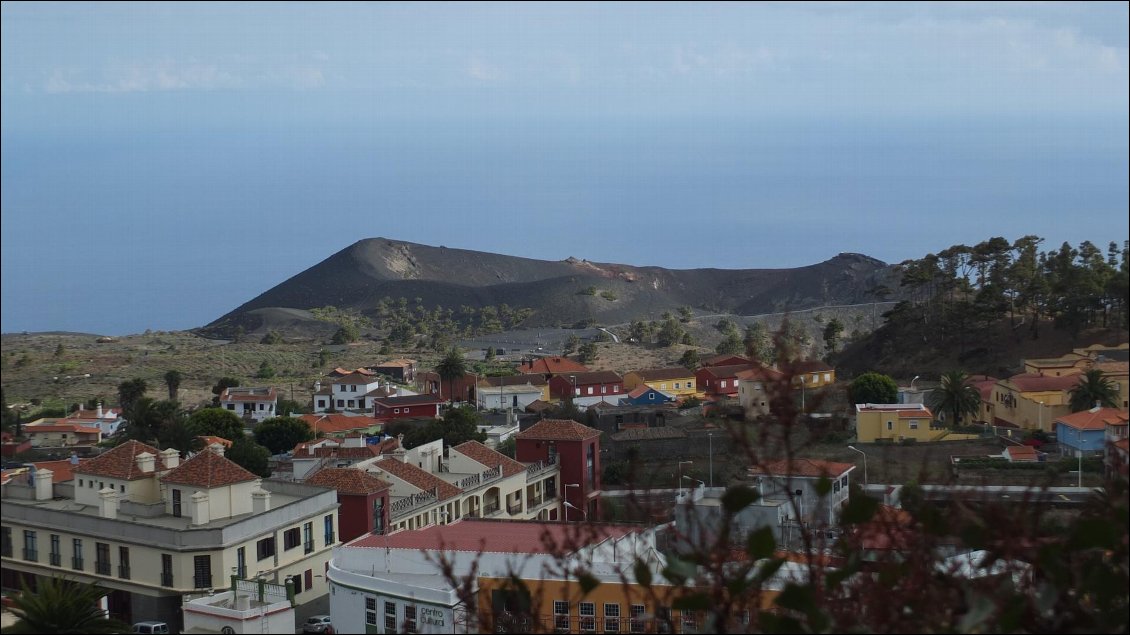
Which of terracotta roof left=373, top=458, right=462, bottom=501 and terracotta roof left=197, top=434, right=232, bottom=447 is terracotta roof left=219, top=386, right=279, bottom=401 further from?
terracotta roof left=373, top=458, right=462, bottom=501

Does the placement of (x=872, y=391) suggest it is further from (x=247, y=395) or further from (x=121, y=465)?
(x=121, y=465)

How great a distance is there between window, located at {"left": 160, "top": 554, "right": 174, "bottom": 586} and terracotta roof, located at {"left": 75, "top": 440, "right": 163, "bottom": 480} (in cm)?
232

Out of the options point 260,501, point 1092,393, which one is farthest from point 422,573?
point 1092,393

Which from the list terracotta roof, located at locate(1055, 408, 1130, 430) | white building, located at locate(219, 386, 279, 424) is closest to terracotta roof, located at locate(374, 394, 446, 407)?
white building, located at locate(219, 386, 279, 424)

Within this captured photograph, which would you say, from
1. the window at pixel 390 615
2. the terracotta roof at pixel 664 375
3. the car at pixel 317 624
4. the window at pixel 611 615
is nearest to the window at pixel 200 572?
the car at pixel 317 624

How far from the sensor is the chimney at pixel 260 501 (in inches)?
841

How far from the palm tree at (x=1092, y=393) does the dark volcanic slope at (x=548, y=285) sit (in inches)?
2258

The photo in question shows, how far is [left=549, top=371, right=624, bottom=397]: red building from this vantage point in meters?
46.3

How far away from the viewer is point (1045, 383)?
1371 inches

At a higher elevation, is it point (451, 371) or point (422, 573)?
point (451, 371)

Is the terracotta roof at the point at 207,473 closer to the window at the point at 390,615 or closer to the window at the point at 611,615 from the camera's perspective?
the window at the point at 390,615

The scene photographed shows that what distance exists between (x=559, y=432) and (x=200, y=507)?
9432mm

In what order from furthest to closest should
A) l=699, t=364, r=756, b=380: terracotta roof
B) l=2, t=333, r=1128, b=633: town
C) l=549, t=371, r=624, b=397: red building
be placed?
l=699, t=364, r=756, b=380: terracotta roof < l=549, t=371, r=624, b=397: red building < l=2, t=333, r=1128, b=633: town

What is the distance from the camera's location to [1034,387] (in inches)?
1367
